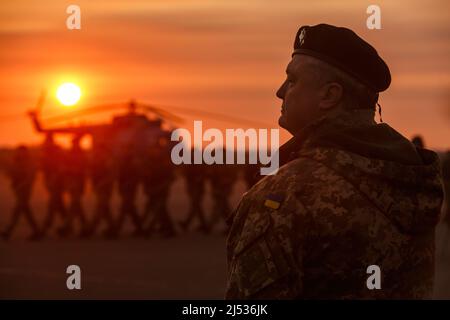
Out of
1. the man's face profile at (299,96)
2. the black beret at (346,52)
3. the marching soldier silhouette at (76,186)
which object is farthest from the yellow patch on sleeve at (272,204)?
the marching soldier silhouette at (76,186)

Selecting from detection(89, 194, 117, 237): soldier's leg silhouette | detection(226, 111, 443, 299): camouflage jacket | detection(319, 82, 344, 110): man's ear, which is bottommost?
detection(226, 111, 443, 299): camouflage jacket

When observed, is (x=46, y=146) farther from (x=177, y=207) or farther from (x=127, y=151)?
(x=177, y=207)

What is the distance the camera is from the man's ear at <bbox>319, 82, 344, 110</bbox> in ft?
10.1

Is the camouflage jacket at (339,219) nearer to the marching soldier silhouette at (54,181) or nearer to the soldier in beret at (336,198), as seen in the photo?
the soldier in beret at (336,198)

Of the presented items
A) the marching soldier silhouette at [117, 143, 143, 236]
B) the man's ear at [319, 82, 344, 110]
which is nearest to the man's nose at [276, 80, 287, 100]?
the man's ear at [319, 82, 344, 110]

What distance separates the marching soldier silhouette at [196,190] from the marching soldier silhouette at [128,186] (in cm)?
162

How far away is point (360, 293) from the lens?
3.03 metres

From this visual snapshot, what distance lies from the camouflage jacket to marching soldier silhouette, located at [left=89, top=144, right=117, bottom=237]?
19.8m

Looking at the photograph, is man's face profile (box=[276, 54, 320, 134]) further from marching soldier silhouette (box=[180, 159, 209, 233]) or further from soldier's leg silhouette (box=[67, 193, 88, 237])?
marching soldier silhouette (box=[180, 159, 209, 233])

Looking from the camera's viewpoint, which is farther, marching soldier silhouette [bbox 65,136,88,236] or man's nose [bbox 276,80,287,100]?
marching soldier silhouette [bbox 65,136,88,236]

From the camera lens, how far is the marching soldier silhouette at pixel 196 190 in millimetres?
Result: 24641

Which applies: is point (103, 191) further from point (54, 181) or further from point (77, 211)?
point (54, 181)

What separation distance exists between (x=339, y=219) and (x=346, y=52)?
446 millimetres

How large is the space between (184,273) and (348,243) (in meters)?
12.9
